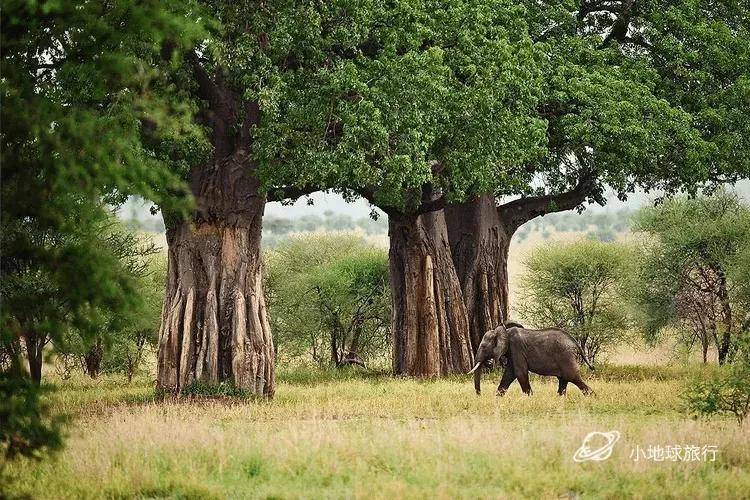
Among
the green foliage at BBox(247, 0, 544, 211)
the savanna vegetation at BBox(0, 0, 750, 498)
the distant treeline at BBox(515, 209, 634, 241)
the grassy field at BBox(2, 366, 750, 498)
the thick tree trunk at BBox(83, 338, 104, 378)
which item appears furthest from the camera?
the distant treeline at BBox(515, 209, 634, 241)

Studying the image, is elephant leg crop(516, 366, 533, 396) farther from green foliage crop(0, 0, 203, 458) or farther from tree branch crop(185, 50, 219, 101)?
green foliage crop(0, 0, 203, 458)

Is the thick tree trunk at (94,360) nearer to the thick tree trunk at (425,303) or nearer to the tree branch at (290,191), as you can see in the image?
the thick tree trunk at (425,303)

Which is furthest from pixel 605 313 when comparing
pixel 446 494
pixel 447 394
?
pixel 446 494

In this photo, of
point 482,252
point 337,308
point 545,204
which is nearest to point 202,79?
point 482,252

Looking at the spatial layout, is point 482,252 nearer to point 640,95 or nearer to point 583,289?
point 640,95

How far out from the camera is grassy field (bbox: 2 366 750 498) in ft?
41.7

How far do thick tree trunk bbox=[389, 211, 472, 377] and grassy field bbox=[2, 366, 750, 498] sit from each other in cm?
1035

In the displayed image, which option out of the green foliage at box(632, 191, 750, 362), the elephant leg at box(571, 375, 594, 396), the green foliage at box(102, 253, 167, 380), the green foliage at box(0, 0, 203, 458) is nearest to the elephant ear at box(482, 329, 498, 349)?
the elephant leg at box(571, 375, 594, 396)

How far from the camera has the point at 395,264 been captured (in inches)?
1256

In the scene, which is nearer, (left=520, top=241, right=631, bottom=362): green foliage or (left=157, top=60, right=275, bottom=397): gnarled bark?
(left=157, top=60, right=275, bottom=397): gnarled bark

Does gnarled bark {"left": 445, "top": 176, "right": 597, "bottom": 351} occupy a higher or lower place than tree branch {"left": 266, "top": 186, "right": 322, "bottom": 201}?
lower

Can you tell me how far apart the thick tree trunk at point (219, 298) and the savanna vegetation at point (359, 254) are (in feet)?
0.20

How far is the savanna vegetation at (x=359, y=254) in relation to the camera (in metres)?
12.5

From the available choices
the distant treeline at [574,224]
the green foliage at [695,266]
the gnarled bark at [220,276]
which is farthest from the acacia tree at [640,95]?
the distant treeline at [574,224]
